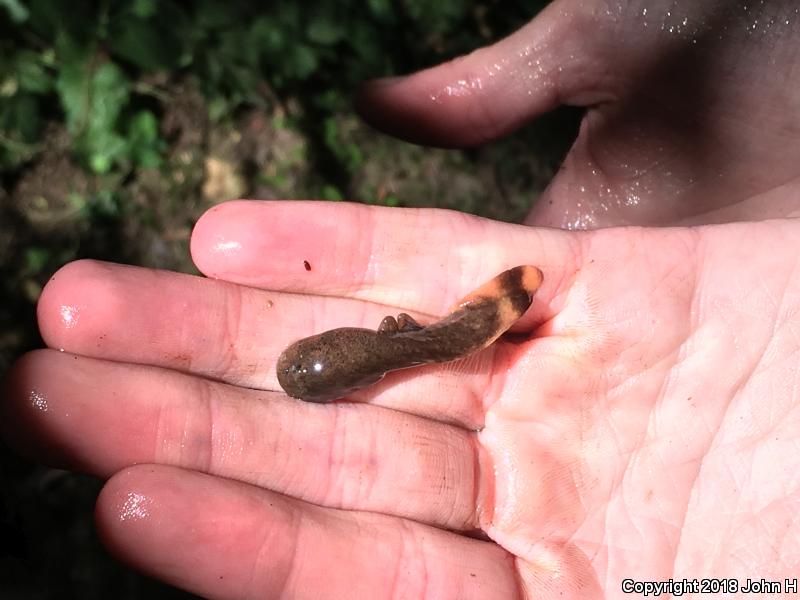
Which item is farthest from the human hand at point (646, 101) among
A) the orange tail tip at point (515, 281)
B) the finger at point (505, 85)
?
the orange tail tip at point (515, 281)

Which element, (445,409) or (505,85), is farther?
(505,85)

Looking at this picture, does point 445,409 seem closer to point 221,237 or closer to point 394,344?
point 394,344

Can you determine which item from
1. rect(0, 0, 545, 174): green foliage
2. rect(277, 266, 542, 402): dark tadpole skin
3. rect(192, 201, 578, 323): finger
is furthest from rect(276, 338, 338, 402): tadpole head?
rect(0, 0, 545, 174): green foliage

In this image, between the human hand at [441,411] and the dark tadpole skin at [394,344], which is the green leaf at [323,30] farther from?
the dark tadpole skin at [394,344]

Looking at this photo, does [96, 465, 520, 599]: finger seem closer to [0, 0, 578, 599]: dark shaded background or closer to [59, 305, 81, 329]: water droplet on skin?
[59, 305, 81, 329]: water droplet on skin

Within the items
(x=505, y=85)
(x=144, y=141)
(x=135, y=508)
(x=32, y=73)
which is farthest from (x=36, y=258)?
(x=505, y=85)

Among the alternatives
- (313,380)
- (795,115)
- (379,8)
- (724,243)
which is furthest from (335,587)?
(379,8)
